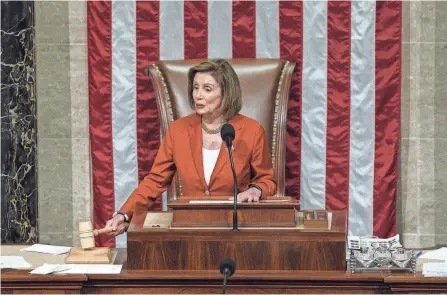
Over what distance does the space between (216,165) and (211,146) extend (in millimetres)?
119

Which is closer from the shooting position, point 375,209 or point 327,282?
point 327,282

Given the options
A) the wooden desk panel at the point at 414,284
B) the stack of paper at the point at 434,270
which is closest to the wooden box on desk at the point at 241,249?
the wooden desk panel at the point at 414,284

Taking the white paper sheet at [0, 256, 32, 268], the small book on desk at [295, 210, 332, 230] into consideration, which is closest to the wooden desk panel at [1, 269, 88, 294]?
the white paper sheet at [0, 256, 32, 268]

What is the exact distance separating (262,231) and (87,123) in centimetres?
283

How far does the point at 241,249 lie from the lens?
4.08 metres

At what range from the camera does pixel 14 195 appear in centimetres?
665

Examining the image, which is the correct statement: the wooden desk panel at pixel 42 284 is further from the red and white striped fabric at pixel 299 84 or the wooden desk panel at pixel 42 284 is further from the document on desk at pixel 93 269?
the red and white striped fabric at pixel 299 84

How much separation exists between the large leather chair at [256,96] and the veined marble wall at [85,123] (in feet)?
2.53

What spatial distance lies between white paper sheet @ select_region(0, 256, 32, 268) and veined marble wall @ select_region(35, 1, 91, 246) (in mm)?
2446

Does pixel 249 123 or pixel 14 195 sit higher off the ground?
pixel 249 123

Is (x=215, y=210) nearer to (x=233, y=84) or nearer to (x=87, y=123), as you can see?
(x=233, y=84)

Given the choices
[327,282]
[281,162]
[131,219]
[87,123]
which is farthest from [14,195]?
[327,282]

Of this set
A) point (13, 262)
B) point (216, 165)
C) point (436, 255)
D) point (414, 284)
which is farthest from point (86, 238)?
point (436, 255)

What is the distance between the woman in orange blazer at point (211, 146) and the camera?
5238 millimetres
